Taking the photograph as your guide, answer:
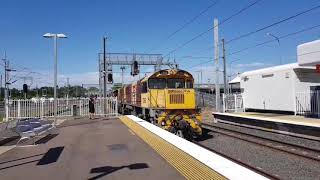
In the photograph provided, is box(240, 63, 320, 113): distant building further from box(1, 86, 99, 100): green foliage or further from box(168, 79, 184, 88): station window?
box(1, 86, 99, 100): green foliage

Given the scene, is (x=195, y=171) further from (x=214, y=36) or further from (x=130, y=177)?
(x=214, y=36)

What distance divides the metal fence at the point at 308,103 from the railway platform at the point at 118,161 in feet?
49.9

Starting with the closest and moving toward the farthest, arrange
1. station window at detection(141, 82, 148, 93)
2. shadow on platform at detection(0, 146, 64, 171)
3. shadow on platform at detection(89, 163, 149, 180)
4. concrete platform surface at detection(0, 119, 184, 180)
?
concrete platform surface at detection(0, 119, 184, 180)
shadow on platform at detection(89, 163, 149, 180)
shadow on platform at detection(0, 146, 64, 171)
station window at detection(141, 82, 148, 93)

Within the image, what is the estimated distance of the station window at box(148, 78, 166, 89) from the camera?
21.8 m

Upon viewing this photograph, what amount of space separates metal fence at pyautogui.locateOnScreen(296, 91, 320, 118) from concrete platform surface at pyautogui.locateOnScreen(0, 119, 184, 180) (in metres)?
16.0

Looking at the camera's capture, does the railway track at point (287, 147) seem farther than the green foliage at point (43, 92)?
No

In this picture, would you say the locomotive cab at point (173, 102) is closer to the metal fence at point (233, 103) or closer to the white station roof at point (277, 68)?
the white station roof at point (277, 68)

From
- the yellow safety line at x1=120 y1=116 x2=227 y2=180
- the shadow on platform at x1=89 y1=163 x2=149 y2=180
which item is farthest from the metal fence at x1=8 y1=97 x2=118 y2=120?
the shadow on platform at x1=89 y1=163 x2=149 y2=180

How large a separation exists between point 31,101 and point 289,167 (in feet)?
65.5

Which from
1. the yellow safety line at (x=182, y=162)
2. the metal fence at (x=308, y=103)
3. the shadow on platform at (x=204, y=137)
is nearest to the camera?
the yellow safety line at (x=182, y=162)

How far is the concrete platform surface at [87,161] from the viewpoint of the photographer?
8.34m

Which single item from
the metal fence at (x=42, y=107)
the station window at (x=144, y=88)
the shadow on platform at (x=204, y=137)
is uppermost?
the station window at (x=144, y=88)

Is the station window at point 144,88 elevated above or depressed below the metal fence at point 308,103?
above

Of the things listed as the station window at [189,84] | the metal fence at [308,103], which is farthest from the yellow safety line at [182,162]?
the metal fence at [308,103]
